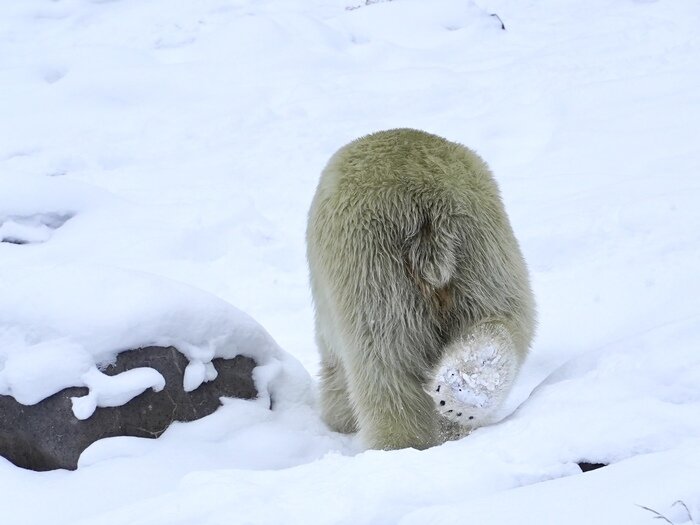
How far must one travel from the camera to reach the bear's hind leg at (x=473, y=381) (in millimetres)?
2838

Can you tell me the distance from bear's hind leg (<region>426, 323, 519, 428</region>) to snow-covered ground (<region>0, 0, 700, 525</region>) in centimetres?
10

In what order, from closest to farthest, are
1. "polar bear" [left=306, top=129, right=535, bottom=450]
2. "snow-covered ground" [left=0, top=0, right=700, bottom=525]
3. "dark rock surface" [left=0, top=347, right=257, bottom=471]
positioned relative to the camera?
"snow-covered ground" [left=0, top=0, right=700, bottom=525], "polar bear" [left=306, top=129, right=535, bottom=450], "dark rock surface" [left=0, top=347, right=257, bottom=471]

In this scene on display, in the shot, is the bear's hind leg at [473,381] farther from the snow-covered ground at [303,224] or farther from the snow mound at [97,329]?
the snow mound at [97,329]

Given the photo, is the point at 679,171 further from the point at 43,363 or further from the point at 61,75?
the point at 61,75

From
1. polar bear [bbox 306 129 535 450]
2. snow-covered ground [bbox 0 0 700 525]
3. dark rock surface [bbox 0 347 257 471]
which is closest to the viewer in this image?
snow-covered ground [bbox 0 0 700 525]

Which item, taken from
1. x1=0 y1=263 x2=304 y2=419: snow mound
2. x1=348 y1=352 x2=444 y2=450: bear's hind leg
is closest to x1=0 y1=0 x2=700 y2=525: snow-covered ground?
x1=0 y1=263 x2=304 y2=419: snow mound

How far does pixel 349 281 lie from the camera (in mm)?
3311

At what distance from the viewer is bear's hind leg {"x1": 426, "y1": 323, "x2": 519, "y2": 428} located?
2.84 metres

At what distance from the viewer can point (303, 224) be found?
733 centimetres

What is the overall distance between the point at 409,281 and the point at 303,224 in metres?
4.15

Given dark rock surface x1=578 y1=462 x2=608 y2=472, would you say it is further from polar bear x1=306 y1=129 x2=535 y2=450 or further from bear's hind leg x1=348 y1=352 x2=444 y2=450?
bear's hind leg x1=348 y1=352 x2=444 y2=450

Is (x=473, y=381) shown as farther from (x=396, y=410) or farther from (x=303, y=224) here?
(x=303, y=224)

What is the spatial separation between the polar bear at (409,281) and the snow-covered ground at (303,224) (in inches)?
13.6

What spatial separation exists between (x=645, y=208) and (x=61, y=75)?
7.07 m
